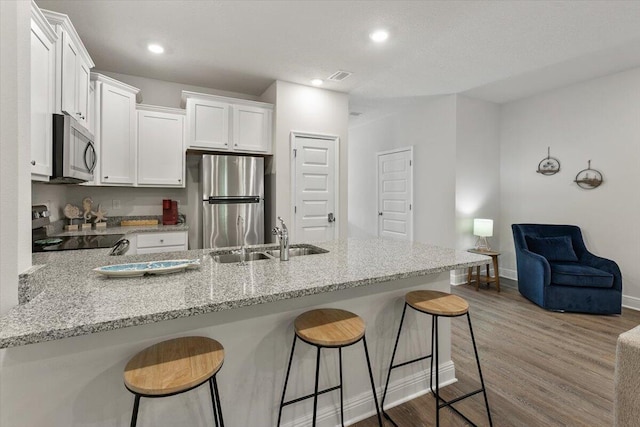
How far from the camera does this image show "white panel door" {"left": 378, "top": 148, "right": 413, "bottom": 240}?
5.14 metres

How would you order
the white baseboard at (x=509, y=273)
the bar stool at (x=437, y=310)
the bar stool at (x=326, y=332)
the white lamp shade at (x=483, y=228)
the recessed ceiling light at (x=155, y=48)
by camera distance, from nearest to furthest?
the bar stool at (x=326, y=332), the bar stool at (x=437, y=310), the recessed ceiling light at (x=155, y=48), the white lamp shade at (x=483, y=228), the white baseboard at (x=509, y=273)

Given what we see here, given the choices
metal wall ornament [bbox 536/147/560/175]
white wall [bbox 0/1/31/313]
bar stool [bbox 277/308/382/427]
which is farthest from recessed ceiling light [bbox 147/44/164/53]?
metal wall ornament [bbox 536/147/560/175]

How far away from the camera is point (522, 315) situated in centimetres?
332

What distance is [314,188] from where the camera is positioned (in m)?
4.00

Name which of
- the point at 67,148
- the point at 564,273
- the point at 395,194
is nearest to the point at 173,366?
the point at 67,148

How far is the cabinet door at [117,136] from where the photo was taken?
3102mm

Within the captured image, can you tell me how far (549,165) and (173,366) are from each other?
5083mm

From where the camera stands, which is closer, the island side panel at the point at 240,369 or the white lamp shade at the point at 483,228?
the island side panel at the point at 240,369

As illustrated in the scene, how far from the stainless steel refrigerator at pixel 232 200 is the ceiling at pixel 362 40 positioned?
1089 mm

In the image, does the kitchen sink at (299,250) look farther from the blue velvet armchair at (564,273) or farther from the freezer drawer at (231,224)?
the blue velvet armchair at (564,273)

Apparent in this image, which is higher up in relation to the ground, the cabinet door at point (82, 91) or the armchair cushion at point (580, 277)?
the cabinet door at point (82, 91)

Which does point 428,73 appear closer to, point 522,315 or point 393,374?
point 522,315

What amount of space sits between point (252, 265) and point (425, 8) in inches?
91.9

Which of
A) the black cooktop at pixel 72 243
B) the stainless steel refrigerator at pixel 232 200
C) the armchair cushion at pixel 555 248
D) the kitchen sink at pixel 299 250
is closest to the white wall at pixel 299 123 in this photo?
the stainless steel refrigerator at pixel 232 200
